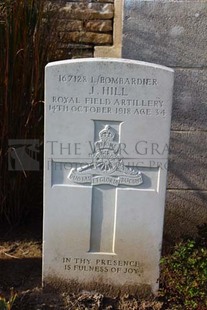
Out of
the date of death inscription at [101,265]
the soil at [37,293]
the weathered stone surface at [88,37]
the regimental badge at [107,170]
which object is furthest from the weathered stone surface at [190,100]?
the soil at [37,293]

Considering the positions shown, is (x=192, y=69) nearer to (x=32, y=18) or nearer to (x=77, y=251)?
(x=32, y=18)

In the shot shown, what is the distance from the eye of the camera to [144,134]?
286 centimetres

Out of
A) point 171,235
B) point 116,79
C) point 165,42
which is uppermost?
point 165,42

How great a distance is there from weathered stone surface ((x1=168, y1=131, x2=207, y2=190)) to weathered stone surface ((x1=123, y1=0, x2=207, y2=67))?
483mm

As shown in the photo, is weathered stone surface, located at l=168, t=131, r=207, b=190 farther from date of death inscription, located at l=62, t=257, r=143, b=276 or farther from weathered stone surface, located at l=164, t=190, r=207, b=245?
date of death inscription, located at l=62, t=257, r=143, b=276

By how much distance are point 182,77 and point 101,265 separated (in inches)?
52.6

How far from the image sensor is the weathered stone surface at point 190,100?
3.57 meters

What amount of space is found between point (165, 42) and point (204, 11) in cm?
31

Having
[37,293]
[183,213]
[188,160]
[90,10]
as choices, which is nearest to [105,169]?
[37,293]

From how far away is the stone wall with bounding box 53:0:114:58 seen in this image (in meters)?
4.04

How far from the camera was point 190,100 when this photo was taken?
3621 mm

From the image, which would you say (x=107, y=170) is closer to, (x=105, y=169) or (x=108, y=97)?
(x=105, y=169)

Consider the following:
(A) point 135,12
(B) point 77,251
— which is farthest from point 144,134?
(A) point 135,12

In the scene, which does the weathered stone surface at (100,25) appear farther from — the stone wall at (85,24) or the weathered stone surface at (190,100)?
the weathered stone surface at (190,100)
